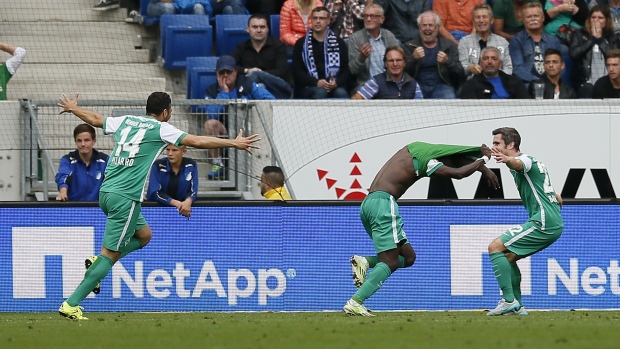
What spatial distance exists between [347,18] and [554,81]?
3.11 m

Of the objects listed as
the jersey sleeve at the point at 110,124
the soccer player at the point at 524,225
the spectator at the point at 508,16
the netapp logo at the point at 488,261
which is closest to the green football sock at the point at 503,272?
the soccer player at the point at 524,225

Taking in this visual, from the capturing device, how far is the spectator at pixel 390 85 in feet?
52.7

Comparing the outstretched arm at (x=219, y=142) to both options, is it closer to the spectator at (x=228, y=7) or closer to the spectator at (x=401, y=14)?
the spectator at (x=401, y=14)

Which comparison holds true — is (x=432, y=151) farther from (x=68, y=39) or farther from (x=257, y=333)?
(x=68, y=39)

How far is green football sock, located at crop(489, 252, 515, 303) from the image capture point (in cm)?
1164

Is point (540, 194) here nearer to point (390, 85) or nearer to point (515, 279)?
point (515, 279)

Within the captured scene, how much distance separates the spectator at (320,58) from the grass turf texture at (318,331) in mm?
5113

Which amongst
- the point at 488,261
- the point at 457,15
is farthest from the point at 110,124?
the point at 457,15

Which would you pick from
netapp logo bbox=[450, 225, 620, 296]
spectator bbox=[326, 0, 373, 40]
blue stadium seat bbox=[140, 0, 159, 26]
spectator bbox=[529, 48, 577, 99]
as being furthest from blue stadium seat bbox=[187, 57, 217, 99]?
netapp logo bbox=[450, 225, 620, 296]

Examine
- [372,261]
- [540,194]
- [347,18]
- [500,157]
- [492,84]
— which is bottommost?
[372,261]

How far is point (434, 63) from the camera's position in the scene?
16.6m

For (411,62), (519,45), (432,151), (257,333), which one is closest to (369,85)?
(411,62)

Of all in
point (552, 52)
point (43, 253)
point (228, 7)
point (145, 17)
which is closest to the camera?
point (43, 253)

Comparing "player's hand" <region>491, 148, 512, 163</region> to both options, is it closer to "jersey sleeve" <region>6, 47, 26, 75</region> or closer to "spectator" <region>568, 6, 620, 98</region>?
"spectator" <region>568, 6, 620, 98</region>
